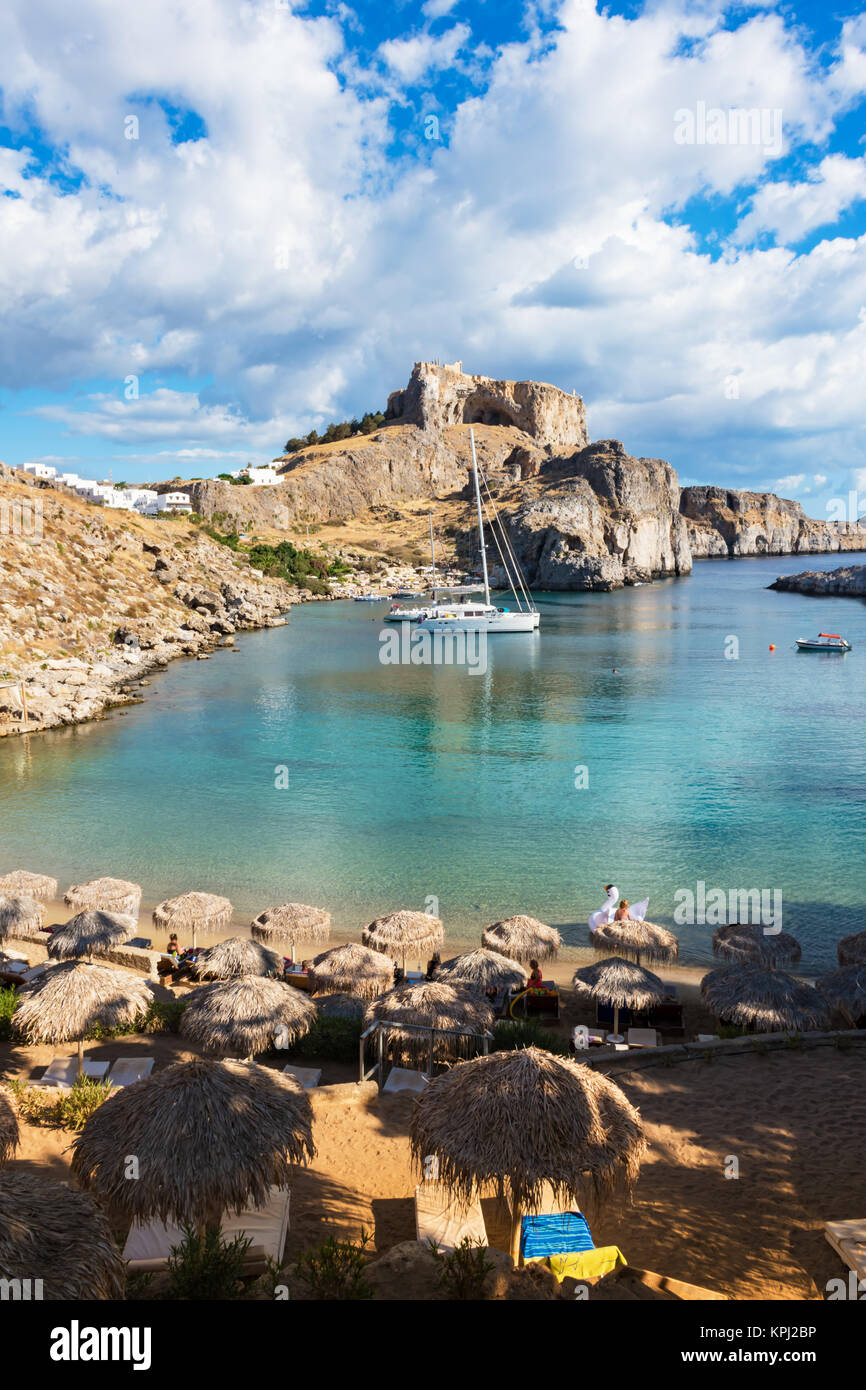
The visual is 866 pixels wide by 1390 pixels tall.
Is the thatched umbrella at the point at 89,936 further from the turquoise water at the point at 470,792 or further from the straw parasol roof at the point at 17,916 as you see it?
the turquoise water at the point at 470,792

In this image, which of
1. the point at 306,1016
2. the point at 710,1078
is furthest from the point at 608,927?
the point at 306,1016

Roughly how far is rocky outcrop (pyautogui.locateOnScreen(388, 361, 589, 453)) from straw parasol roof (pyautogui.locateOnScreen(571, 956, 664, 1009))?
184754mm

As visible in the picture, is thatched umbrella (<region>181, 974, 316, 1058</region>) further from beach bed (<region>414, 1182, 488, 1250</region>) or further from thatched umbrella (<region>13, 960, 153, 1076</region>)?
beach bed (<region>414, 1182, 488, 1250</region>)

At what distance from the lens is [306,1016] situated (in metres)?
11.2

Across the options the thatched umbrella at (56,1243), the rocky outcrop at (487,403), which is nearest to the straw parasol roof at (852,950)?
the thatched umbrella at (56,1243)

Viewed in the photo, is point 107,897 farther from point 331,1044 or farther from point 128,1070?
point 331,1044

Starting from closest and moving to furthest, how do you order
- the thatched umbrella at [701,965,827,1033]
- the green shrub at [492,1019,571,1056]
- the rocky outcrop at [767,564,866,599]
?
the green shrub at [492,1019,571,1056], the thatched umbrella at [701,965,827,1033], the rocky outcrop at [767,564,866,599]

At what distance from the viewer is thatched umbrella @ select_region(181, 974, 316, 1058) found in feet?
35.0

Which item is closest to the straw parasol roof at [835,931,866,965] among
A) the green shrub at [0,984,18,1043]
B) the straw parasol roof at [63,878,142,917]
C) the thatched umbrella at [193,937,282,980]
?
the thatched umbrella at [193,937,282,980]

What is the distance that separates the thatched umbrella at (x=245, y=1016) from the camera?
10.7 m

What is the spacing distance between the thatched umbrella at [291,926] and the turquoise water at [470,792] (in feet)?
5.69

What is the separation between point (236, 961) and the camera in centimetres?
1387

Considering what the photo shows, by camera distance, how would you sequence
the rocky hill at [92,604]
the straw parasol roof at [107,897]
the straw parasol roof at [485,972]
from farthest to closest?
the rocky hill at [92,604], the straw parasol roof at [107,897], the straw parasol roof at [485,972]

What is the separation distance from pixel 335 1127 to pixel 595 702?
1400 inches
